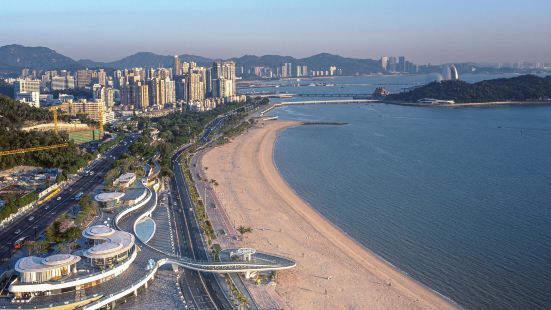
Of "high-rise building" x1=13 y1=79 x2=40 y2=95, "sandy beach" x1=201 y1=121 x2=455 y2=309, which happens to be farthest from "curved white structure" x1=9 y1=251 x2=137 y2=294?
"high-rise building" x1=13 y1=79 x2=40 y2=95

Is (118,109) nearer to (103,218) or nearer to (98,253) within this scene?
(103,218)

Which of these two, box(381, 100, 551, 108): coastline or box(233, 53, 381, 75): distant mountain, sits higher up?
box(233, 53, 381, 75): distant mountain

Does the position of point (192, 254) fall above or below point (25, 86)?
below

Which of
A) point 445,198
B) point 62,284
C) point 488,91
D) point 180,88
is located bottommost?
point 445,198

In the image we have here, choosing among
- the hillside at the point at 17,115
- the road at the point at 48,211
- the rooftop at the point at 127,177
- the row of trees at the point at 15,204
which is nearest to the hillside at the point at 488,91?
the hillside at the point at 17,115

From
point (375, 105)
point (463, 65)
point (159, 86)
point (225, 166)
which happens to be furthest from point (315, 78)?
point (225, 166)

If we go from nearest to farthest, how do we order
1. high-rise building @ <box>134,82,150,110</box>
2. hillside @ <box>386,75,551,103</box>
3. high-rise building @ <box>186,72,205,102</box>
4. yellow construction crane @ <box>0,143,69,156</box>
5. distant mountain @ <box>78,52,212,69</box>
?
yellow construction crane @ <box>0,143,69,156</box> < high-rise building @ <box>134,82,150,110</box> < high-rise building @ <box>186,72,205,102</box> < hillside @ <box>386,75,551,103</box> < distant mountain @ <box>78,52,212,69</box>

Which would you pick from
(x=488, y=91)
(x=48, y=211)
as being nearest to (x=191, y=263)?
(x=48, y=211)

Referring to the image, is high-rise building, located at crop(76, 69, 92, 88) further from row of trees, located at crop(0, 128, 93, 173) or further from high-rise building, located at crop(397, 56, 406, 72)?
high-rise building, located at crop(397, 56, 406, 72)

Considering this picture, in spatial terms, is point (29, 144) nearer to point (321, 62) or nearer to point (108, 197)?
point (108, 197)
